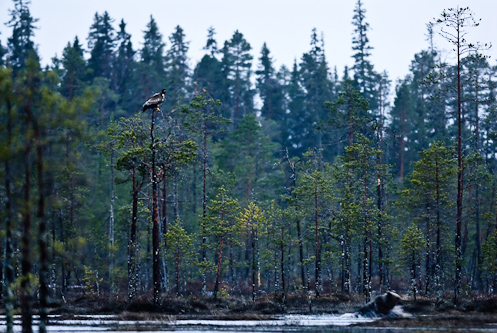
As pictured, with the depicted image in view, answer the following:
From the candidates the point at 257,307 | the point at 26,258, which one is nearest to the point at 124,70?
the point at 257,307

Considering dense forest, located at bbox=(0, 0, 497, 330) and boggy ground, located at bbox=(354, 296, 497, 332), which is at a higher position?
dense forest, located at bbox=(0, 0, 497, 330)

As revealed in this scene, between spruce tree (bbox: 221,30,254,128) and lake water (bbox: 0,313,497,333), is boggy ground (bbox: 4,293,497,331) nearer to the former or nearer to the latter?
lake water (bbox: 0,313,497,333)

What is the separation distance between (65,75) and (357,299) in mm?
63237

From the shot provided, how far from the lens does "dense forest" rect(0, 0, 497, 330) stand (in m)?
19.4

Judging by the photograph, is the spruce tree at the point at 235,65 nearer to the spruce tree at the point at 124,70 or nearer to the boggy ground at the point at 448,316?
the spruce tree at the point at 124,70

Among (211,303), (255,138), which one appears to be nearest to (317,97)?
(255,138)

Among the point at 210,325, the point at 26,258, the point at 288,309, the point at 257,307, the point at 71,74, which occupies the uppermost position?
the point at 71,74

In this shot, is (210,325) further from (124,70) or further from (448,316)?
(124,70)

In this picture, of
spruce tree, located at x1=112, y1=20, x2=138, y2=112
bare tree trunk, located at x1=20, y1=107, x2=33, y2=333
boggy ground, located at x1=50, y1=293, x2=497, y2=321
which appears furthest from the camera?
spruce tree, located at x1=112, y1=20, x2=138, y2=112

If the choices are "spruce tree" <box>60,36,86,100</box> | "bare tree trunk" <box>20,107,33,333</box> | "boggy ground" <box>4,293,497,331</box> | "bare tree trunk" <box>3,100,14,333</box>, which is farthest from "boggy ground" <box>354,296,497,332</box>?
"spruce tree" <box>60,36,86,100</box>

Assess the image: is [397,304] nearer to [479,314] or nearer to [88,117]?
[479,314]

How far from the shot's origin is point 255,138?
7862 cm

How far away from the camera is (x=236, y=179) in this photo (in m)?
72.2

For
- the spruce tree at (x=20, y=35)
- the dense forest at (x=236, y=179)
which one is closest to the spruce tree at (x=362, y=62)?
the dense forest at (x=236, y=179)
